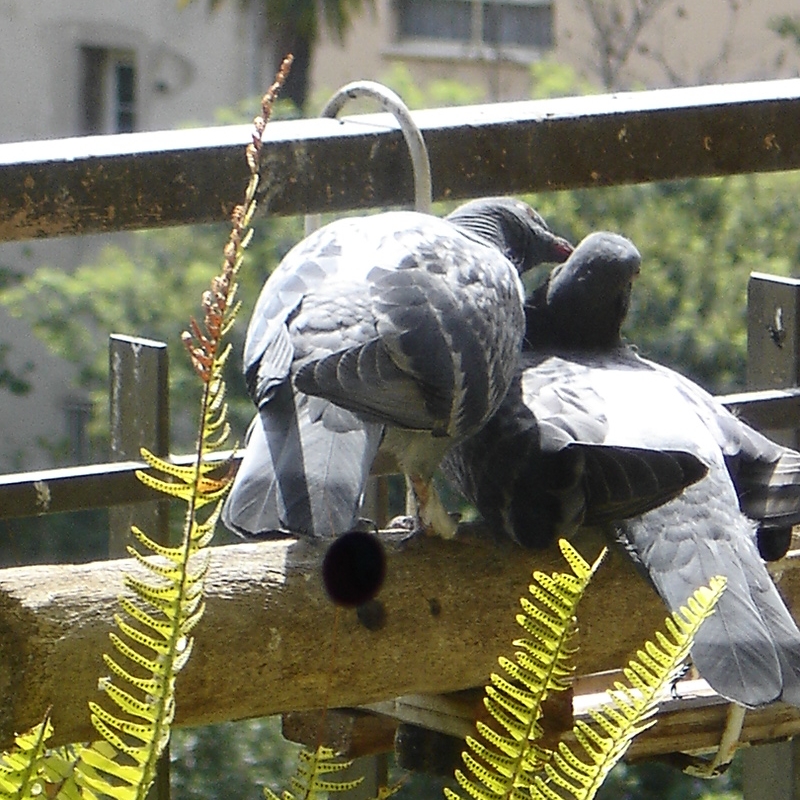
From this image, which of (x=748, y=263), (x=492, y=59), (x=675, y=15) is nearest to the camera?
(x=748, y=263)

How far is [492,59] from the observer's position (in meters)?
13.8

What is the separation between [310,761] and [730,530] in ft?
3.19

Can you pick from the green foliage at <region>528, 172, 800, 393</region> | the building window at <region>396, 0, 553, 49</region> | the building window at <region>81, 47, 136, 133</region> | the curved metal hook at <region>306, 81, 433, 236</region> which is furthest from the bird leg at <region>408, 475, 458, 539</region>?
the building window at <region>396, 0, 553, 49</region>

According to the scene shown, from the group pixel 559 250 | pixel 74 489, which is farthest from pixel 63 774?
pixel 559 250

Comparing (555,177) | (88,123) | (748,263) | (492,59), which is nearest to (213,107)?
(88,123)

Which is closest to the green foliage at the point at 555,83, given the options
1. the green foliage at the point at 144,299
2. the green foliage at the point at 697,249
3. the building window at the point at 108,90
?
the green foliage at the point at 697,249

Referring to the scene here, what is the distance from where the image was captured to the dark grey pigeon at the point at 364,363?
1.55 m

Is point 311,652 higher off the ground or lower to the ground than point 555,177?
lower

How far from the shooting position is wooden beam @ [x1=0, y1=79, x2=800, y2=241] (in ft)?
5.57

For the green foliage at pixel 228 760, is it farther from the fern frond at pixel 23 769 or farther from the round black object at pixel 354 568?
the fern frond at pixel 23 769

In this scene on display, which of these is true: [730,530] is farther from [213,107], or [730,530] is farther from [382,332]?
[213,107]

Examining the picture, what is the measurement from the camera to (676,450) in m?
1.65

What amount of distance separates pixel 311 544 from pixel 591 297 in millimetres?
727

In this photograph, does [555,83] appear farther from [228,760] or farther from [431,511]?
[431,511]
